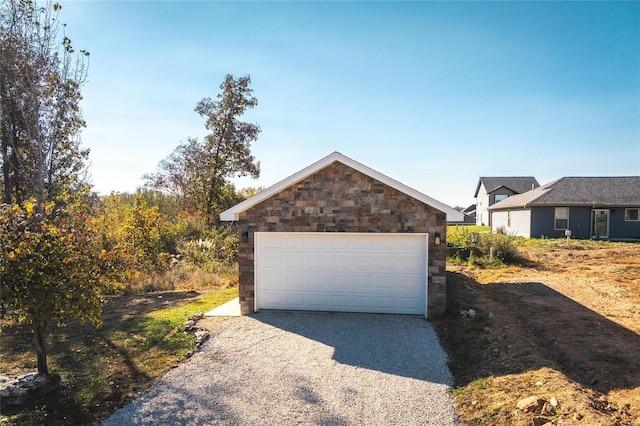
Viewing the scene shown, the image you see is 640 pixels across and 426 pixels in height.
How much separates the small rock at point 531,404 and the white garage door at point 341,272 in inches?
192

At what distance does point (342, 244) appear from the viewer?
10.4m

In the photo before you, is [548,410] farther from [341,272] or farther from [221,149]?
[221,149]

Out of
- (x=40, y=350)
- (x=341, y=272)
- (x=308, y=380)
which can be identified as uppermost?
(x=341, y=272)

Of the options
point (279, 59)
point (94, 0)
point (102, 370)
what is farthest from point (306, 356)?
point (94, 0)

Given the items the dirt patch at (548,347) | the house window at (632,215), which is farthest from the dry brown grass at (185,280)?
the house window at (632,215)

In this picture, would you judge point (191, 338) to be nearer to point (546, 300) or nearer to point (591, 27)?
point (546, 300)

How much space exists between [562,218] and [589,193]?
8.88ft

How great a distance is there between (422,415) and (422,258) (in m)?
5.10

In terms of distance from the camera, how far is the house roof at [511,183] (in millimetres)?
40500

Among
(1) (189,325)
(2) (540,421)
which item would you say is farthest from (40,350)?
(2) (540,421)

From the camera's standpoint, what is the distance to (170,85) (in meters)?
12.6

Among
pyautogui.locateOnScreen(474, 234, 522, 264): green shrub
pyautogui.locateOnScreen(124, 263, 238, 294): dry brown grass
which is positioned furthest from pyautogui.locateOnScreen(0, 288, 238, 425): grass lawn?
pyautogui.locateOnScreen(474, 234, 522, 264): green shrub

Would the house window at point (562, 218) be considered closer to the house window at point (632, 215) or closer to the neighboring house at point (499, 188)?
the house window at point (632, 215)

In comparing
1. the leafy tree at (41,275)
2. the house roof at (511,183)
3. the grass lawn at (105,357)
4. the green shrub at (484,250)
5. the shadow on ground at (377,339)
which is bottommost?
the grass lawn at (105,357)
